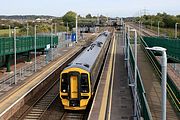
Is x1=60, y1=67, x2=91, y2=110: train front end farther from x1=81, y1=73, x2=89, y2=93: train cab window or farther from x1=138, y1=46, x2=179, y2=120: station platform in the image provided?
x1=138, y1=46, x2=179, y2=120: station platform

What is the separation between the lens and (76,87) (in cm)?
2052

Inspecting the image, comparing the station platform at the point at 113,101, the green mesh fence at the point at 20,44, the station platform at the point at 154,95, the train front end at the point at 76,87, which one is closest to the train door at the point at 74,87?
the train front end at the point at 76,87

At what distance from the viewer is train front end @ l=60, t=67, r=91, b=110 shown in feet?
67.2

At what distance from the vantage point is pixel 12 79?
100 feet

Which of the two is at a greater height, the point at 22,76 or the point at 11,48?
the point at 11,48

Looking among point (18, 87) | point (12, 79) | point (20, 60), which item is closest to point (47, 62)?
point (20, 60)

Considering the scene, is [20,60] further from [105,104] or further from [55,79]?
[105,104]

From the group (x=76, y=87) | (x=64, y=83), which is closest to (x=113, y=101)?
(x=76, y=87)

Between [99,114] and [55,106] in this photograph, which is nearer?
[99,114]

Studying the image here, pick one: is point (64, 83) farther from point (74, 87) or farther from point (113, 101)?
point (113, 101)

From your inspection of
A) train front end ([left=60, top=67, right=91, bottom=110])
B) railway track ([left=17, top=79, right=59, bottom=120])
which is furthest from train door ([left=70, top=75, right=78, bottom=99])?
railway track ([left=17, top=79, right=59, bottom=120])

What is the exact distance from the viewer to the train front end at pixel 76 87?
2047 centimetres

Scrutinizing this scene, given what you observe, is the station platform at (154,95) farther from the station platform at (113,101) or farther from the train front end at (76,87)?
the train front end at (76,87)

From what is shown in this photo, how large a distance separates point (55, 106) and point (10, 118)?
149 inches
